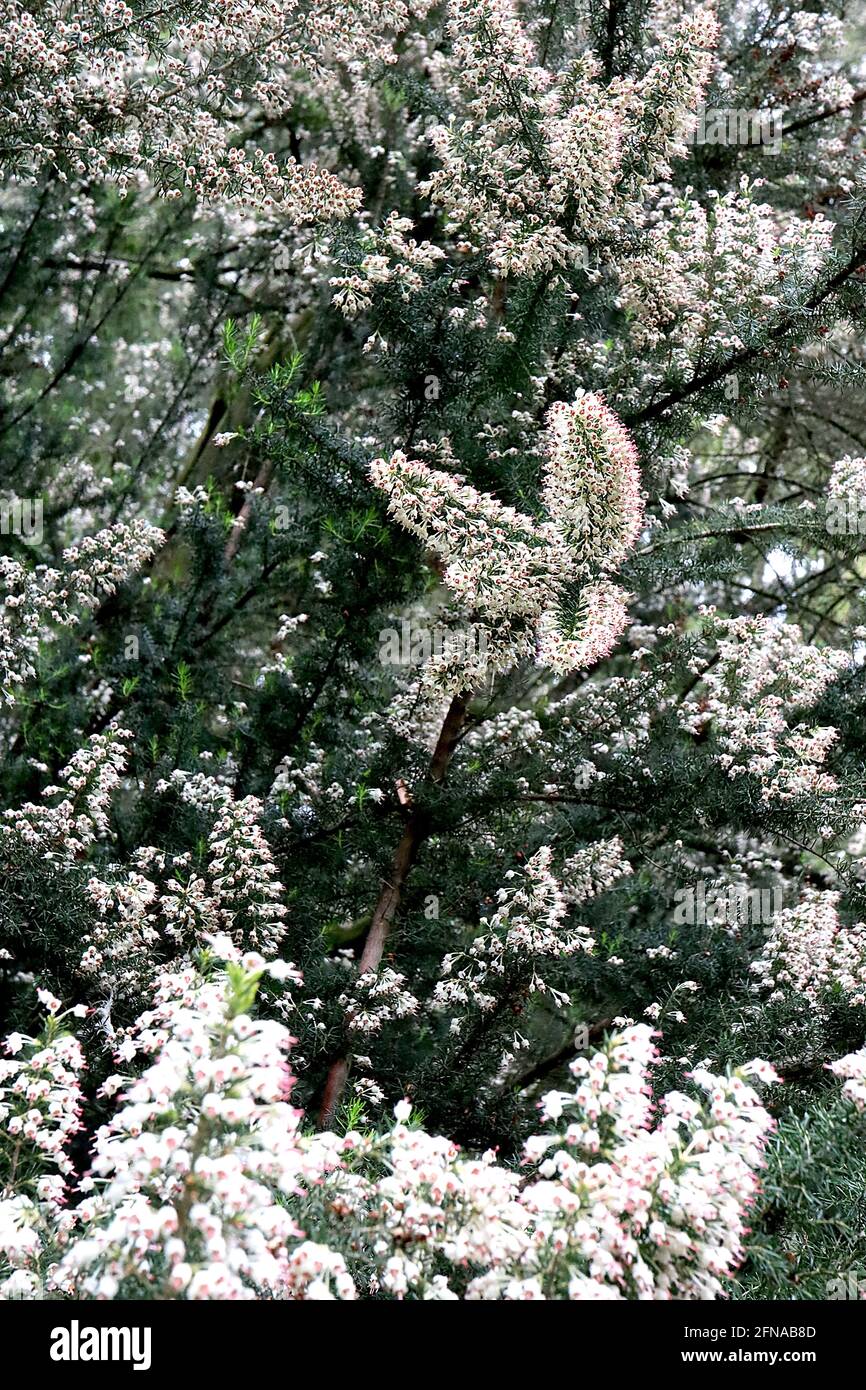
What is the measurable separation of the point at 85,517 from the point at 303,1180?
5.23m

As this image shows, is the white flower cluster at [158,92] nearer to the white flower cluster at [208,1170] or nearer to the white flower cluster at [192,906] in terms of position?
the white flower cluster at [192,906]

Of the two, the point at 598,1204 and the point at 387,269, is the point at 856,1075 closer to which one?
the point at 598,1204

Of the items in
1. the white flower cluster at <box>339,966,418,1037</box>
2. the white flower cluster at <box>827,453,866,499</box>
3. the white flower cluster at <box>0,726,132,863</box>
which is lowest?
the white flower cluster at <box>339,966,418,1037</box>

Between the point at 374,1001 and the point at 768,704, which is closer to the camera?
the point at 374,1001

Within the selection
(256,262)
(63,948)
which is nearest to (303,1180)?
(63,948)

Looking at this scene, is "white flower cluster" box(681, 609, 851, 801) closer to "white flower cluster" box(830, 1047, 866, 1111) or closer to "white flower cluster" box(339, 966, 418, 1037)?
"white flower cluster" box(339, 966, 418, 1037)

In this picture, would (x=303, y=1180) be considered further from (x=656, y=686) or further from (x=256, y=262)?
(x=256, y=262)

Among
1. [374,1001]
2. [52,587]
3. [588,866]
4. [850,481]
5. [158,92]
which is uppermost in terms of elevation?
[158,92]

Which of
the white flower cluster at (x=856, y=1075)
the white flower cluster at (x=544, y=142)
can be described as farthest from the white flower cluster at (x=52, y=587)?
the white flower cluster at (x=856, y=1075)

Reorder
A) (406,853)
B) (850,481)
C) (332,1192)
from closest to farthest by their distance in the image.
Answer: (332,1192), (406,853), (850,481)

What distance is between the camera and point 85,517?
7.46 meters

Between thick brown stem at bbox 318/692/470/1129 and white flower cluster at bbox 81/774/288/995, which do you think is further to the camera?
thick brown stem at bbox 318/692/470/1129

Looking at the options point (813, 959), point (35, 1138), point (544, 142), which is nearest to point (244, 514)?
point (544, 142)

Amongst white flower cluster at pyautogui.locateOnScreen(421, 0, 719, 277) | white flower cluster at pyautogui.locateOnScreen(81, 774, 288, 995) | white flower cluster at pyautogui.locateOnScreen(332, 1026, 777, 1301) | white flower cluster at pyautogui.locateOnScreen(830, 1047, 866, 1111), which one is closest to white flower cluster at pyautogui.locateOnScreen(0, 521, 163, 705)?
white flower cluster at pyautogui.locateOnScreen(81, 774, 288, 995)
